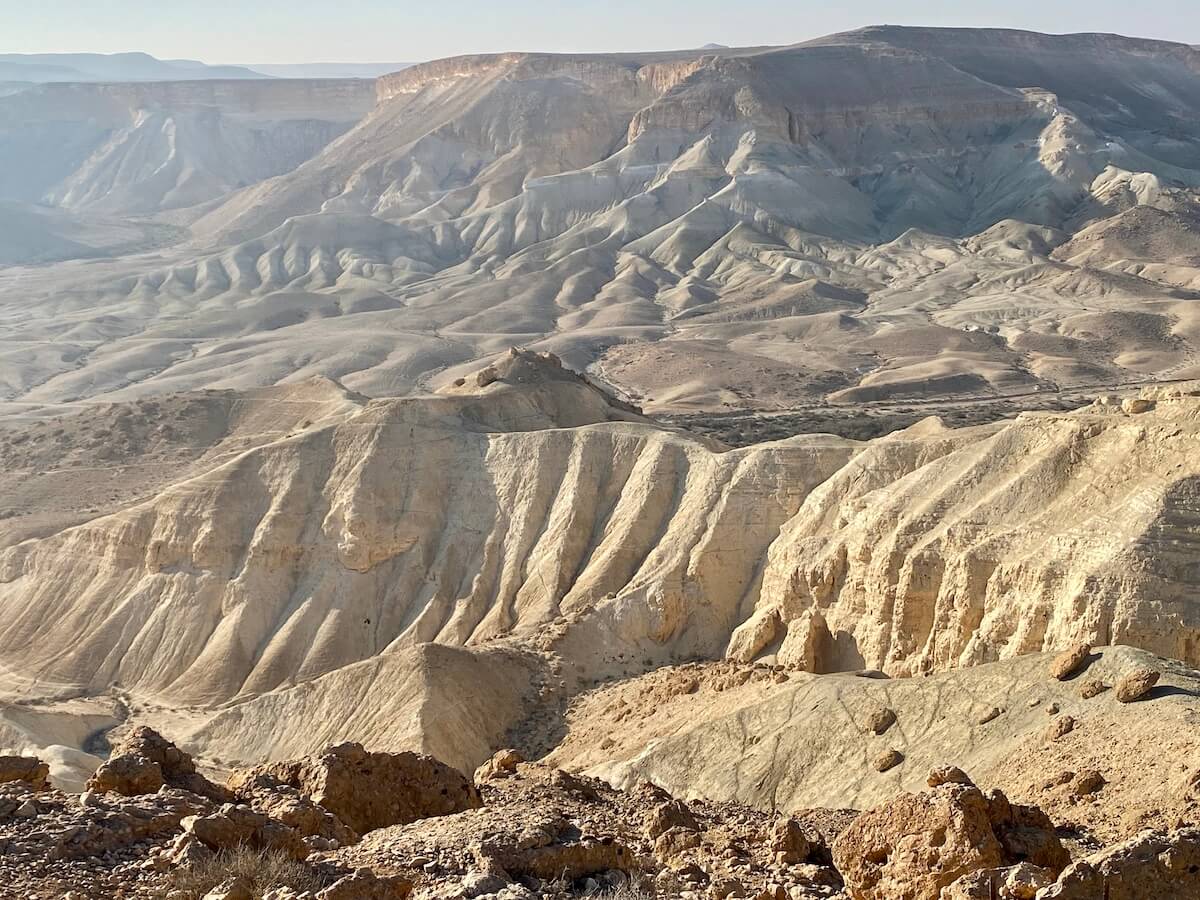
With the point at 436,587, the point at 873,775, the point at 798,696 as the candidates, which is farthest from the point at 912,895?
the point at 436,587

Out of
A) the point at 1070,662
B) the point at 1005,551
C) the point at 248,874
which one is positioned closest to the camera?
the point at 248,874

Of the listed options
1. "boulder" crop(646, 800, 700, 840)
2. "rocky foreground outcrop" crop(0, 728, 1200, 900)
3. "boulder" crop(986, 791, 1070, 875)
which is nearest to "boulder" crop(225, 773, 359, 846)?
"rocky foreground outcrop" crop(0, 728, 1200, 900)

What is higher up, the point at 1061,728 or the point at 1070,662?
the point at 1070,662

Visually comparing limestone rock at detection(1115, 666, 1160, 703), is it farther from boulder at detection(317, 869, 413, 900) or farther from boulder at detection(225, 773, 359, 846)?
boulder at detection(317, 869, 413, 900)

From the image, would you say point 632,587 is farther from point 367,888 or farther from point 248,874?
point 367,888

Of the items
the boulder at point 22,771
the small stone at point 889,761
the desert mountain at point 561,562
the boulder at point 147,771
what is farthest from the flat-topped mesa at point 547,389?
the boulder at point 22,771

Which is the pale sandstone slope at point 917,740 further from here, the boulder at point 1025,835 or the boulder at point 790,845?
the boulder at point 790,845

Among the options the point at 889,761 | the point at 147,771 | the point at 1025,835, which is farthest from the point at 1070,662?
the point at 147,771
